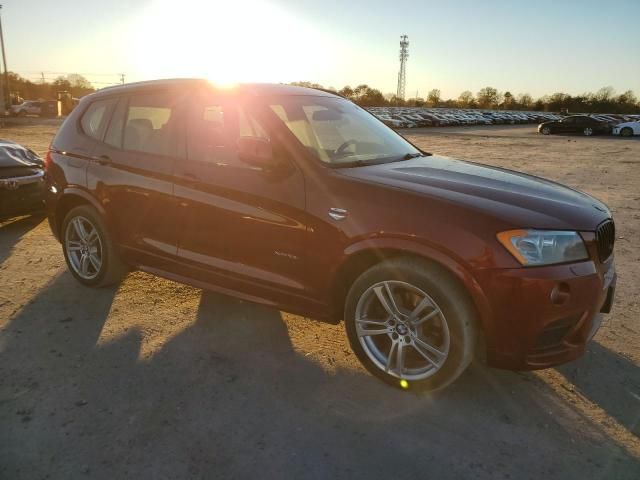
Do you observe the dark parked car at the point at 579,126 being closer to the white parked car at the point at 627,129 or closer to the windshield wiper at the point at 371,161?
the white parked car at the point at 627,129

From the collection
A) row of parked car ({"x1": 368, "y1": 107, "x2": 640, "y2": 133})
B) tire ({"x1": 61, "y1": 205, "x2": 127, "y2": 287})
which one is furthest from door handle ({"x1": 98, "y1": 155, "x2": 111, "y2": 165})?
row of parked car ({"x1": 368, "y1": 107, "x2": 640, "y2": 133})

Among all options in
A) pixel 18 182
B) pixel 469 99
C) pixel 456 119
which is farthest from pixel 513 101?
pixel 18 182

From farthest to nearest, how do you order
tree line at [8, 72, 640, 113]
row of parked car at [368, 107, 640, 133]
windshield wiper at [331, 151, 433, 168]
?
1. tree line at [8, 72, 640, 113]
2. row of parked car at [368, 107, 640, 133]
3. windshield wiper at [331, 151, 433, 168]

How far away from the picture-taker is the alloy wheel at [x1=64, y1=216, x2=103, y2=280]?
443 centimetres

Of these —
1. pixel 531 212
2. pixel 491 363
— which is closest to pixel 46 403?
pixel 491 363

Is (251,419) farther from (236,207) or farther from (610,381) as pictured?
(610,381)

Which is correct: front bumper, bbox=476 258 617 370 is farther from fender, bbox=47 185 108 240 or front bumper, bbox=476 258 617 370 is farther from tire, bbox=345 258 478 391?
fender, bbox=47 185 108 240

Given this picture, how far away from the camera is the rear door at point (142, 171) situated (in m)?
3.70

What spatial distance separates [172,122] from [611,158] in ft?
58.7

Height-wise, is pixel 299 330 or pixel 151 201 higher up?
pixel 151 201

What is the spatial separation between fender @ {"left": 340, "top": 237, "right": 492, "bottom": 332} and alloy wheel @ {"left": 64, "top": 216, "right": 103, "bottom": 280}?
2.77m

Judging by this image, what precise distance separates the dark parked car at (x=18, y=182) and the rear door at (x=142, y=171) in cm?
273

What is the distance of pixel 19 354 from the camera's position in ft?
11.0

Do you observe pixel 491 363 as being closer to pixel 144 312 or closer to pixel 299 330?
pixel 299 330
